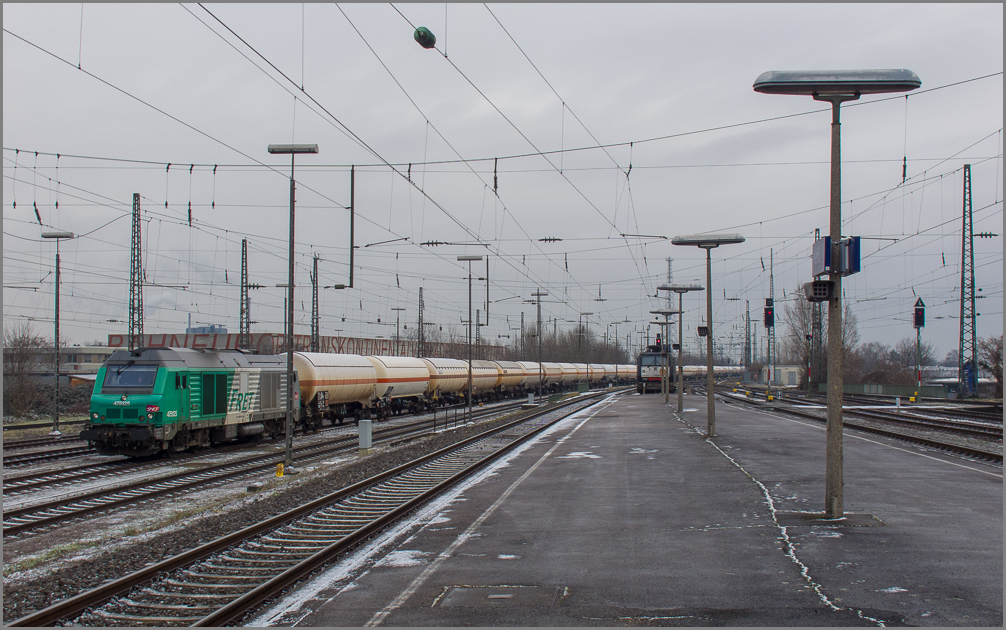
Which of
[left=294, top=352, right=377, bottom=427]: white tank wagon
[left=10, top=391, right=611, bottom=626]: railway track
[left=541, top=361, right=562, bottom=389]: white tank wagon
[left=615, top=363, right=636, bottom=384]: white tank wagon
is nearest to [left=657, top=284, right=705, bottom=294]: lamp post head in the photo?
[left=294, top=352, right=377, bottom=427]: white tank wagon

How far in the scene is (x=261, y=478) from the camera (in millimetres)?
18344

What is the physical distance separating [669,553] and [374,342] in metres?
71.9

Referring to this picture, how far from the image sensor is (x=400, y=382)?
4219cm

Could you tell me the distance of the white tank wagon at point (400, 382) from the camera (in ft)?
131

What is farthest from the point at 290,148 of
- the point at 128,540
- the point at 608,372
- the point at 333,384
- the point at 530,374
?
the point at 608,372

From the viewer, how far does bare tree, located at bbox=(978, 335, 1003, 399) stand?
49.7m

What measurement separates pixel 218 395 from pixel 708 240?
1667cm

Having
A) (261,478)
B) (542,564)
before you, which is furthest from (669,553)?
(261,478)

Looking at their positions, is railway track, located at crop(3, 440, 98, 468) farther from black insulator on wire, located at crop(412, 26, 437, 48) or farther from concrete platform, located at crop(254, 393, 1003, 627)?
black insulator on wire, located at crop(412, 26, 437, 48)

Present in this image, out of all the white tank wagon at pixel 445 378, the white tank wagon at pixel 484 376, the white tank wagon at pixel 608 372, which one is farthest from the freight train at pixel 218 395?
the white tank wagon at pixel 608 372

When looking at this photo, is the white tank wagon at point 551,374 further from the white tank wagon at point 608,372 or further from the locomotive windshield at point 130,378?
the locomotive windshield at point 130,378

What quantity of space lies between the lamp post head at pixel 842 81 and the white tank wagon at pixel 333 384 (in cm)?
2494

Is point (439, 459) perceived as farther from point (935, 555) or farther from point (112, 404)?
point (935, 555)

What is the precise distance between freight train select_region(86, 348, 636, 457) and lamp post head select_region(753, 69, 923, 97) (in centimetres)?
1346
